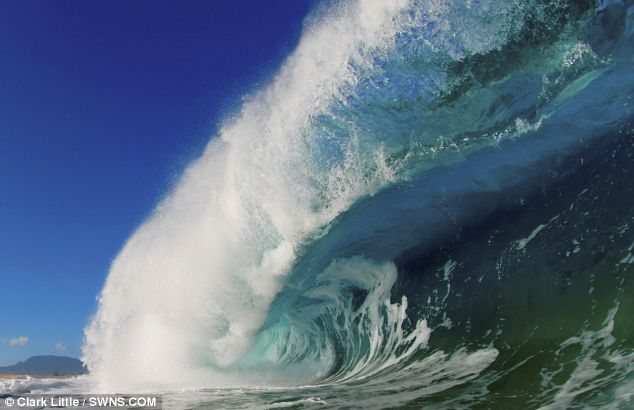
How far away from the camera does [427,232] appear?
29.1ft

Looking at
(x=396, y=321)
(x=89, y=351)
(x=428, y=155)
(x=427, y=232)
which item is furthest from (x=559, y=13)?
(x=89, y=351)

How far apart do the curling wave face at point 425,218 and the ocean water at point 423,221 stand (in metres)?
0.03

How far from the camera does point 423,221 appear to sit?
882cm

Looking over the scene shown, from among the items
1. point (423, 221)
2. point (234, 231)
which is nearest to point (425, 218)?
point (423, 221)

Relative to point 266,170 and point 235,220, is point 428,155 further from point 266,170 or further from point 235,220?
point 235,220

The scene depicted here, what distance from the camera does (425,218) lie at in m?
8.77

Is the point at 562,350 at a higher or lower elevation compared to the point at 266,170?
lower

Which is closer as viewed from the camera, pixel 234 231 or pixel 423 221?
pixel 423 221

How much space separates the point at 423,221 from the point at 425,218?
0.08m

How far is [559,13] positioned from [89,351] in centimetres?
1186

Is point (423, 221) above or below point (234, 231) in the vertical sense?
below

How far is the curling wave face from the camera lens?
21.2 ft

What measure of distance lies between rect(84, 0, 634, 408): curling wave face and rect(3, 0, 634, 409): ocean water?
0.11 feet

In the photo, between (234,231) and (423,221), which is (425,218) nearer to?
(423,221)
